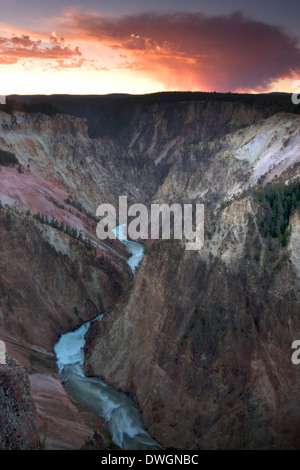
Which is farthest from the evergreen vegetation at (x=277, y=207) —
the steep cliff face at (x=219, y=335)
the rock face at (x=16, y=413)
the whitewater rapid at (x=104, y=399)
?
the rock face at (x=16, y=413)

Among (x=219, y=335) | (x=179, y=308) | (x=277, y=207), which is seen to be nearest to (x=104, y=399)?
(x=179, y=308)

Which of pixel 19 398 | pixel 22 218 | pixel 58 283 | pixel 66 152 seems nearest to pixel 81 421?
pixel 19 398

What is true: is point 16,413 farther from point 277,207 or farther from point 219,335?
point 277,207

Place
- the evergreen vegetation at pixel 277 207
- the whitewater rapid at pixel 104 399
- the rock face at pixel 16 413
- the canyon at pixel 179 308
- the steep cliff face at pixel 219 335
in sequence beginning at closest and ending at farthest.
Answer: the rock face at pixel 16 413 < the steep cliff face at pixel 219 335 < the canyon at pixel 179 308 < the evergreen vegetation at pixel 277 207 < the whitewater rapid at pixel 104 399

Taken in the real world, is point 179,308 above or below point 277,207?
below

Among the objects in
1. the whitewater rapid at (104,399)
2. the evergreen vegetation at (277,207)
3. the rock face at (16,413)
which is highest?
the evergreen vegetation at (277,207)

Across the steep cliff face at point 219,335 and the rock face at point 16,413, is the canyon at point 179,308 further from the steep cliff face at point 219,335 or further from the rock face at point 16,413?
the rock face at point 16,413
